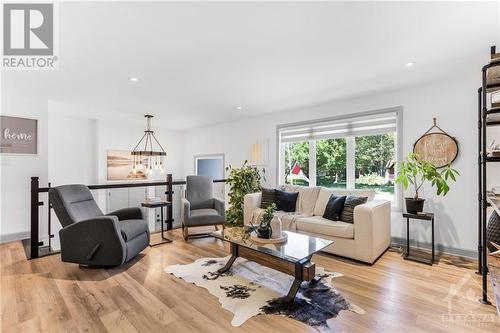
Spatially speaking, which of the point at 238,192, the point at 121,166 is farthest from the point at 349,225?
the point at 121,166

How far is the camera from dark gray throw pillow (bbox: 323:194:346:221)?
3404 mm

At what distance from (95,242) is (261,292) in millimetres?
2000

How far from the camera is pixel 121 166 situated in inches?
248

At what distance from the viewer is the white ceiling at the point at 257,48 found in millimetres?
1870

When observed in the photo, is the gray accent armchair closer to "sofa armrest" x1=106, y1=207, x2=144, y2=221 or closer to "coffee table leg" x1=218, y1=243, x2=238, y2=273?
"sofa armrest" x1=106, y1=207, x2=144, y2=221

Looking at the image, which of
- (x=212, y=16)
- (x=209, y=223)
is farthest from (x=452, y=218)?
(x=212, y=16)

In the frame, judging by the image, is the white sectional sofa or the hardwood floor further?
the white sectional sofa

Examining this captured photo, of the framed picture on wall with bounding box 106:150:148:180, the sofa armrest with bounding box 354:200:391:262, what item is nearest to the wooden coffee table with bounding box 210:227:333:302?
the sofa armrest with bounding box 354:200:391:262

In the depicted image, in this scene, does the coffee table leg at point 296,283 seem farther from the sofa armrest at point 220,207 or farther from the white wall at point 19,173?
the white wall at point 19,173

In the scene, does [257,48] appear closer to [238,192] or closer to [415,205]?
[415,205]

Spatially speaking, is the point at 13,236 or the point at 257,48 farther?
the point at 13,236

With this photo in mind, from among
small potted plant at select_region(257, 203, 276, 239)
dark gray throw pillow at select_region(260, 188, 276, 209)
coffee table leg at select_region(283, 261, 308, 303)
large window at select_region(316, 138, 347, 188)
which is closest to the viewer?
coffee table leg at select_region(283, 261, 308, 303)

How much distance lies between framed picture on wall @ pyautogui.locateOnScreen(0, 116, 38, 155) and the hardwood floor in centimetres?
185

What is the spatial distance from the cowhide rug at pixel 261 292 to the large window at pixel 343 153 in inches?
76.5
